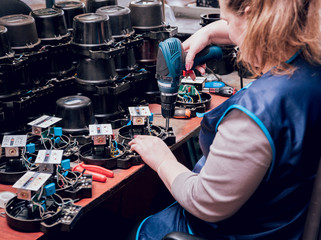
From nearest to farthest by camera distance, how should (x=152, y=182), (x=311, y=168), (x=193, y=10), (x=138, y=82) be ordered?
1. (x=311, y=168)
2. (x=138, y=82)
3. (x=152, y=182)
4. (x=193, y=10)

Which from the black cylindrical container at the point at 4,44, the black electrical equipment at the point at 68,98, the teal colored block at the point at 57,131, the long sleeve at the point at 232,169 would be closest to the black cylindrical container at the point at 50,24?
the black electrical equipment at the point at 68,98

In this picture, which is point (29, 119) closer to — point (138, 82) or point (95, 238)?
point (138, 82)

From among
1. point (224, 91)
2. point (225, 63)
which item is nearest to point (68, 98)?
point (224, 91)

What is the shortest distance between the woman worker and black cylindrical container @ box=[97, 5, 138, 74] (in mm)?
844

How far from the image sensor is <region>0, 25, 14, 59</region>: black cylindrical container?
1530 millimetres

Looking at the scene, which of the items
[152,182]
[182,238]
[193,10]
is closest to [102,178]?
[182,238]

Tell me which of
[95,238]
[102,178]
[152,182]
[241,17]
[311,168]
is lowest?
[95,238]

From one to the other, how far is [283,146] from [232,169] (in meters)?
A: 0.14

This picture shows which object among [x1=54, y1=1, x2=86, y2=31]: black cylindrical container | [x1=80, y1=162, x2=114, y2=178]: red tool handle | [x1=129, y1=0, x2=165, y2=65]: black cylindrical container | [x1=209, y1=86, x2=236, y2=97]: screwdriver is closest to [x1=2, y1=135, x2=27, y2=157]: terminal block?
[x1=80, y1=162, x2=114, y2=178]: red tool handle

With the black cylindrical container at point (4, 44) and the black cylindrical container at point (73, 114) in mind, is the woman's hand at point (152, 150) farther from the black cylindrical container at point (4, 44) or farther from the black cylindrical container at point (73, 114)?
the black cylindrical container at point (4, 44)

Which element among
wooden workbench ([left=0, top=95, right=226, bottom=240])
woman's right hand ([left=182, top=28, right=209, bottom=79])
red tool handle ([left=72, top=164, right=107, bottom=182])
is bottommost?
wooden workbench ([left=0, top=95, right=226, bottom=240])

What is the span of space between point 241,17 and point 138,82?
107cm

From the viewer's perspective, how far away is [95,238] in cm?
214

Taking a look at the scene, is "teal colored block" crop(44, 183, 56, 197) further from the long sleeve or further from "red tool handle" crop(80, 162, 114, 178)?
the long sleeve
